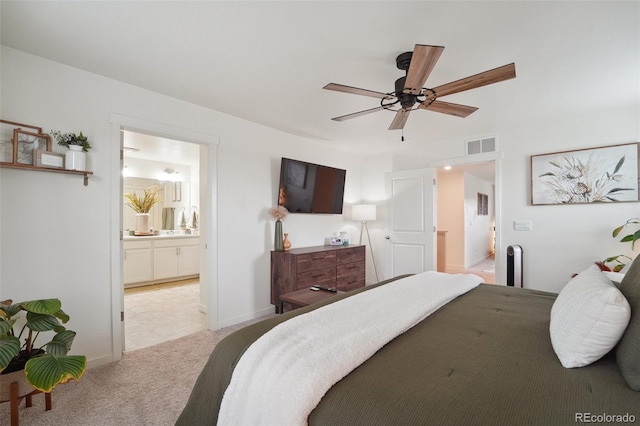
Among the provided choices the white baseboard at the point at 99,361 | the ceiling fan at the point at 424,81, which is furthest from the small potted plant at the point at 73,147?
the ceiling fan at the point at 424,81

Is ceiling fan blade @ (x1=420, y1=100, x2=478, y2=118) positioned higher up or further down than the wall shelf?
higher up

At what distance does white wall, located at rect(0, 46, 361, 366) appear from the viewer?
210cm

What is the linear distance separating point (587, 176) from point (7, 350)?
5073 millimetres

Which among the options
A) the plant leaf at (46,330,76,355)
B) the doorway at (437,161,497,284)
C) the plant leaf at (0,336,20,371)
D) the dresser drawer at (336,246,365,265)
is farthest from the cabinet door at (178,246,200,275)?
the doorway at (437,161,497,284)

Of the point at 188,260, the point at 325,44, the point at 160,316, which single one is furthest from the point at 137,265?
the point at 325,44

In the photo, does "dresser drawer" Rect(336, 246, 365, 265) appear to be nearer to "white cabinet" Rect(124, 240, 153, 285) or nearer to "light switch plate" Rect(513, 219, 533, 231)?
"light switch plate" Rect(513, 219, 533, 231)

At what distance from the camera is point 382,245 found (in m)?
5.05

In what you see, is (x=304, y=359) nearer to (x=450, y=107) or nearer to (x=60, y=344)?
(x=60, y=344)

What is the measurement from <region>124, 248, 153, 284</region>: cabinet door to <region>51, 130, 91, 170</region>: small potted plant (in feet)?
10.2

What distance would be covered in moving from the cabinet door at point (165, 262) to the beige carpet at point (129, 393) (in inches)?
113

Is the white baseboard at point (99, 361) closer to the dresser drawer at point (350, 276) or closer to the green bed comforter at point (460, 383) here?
the green bed comforter at point (460, 383)

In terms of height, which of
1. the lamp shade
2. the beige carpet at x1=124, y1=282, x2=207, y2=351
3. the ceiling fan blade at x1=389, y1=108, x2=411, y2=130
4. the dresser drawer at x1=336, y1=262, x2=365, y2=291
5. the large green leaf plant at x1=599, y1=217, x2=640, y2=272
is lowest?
the beige carpet at x1=124, y1=282, x2=207, y2=351

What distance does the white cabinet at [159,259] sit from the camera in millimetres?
4949

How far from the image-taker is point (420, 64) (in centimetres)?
166
